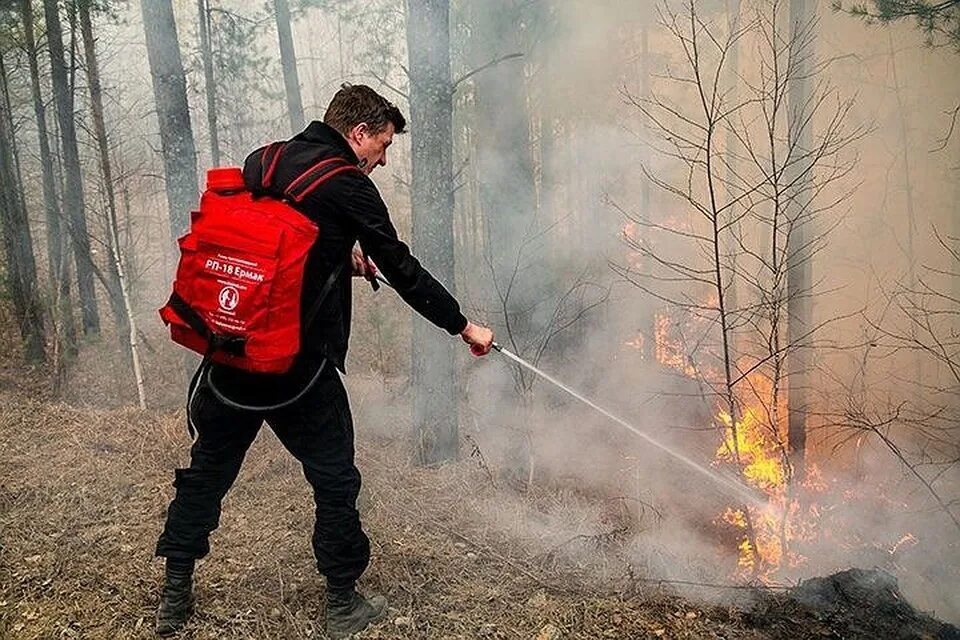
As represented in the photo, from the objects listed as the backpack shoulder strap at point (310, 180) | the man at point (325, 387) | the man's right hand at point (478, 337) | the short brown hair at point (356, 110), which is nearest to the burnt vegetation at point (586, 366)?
the man at point (325, 387)

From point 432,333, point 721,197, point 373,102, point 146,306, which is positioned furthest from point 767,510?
point 146,306

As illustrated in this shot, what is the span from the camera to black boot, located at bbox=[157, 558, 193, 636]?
9.34 feet

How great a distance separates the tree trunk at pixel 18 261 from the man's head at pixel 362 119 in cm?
918

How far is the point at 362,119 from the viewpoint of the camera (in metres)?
2.71

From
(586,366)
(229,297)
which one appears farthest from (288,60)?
(229,297)

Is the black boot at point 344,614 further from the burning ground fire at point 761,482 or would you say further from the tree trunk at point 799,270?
the tree trunk at point 799,270

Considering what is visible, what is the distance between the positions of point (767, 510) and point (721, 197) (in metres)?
7.68

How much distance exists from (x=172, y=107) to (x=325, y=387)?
546cm

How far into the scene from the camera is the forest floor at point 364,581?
9.69 feet

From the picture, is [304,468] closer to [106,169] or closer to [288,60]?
[106,169]

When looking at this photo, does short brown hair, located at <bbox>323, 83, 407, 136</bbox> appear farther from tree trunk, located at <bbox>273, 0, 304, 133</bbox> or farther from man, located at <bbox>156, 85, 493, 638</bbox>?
tree trunk, located at <bbox>273, 0, 304, 133</bbox>

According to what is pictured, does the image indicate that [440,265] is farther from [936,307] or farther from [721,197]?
[721,197]

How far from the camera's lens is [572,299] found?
795 cm

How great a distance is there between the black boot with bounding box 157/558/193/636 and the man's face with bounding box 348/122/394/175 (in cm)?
188
